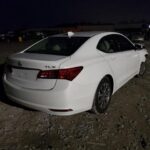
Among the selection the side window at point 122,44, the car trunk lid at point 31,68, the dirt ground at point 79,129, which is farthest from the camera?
the side window at point 122,44

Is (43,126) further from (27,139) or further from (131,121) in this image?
(131,121)

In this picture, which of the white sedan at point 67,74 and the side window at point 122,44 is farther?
the side window at point 122,44

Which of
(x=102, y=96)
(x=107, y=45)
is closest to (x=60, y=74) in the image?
(x=102, y=96)

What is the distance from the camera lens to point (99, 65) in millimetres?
3811

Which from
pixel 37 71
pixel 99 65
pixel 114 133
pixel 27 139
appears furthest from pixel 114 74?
pixel 27 139

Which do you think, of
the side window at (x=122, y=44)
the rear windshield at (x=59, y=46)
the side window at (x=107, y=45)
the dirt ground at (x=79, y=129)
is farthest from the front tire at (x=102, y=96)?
the side window at (x=122, y=44)

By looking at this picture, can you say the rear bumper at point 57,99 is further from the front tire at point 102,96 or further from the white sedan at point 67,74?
the front tire at point 102,96

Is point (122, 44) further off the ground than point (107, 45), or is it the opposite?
point (107, 45)

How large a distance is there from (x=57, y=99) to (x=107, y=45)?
174 cm

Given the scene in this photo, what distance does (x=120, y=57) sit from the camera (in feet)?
14.9

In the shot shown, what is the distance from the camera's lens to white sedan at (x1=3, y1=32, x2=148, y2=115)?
3307 millimetres

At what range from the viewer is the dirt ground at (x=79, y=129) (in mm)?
3221

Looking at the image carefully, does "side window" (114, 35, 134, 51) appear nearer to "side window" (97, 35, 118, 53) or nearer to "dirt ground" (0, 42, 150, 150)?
"side window" (97, 35, 118, 53)

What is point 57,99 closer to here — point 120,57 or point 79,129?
point 79,129
